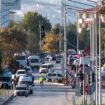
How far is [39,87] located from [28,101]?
52.3 feet

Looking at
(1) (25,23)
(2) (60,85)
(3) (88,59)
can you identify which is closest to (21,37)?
(2) (60,85)

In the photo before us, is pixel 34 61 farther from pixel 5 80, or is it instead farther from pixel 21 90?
pixel 21 90

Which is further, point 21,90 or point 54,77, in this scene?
point 54,77

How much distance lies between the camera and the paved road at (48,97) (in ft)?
174

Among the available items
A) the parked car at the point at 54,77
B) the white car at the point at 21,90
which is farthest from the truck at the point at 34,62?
the white car at the point at 21,90

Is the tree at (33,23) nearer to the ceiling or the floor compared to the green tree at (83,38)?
nearer to the ceiling

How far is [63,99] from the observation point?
56.1 meters

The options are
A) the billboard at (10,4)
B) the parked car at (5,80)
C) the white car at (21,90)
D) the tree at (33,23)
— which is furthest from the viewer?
the tree at (33,23)

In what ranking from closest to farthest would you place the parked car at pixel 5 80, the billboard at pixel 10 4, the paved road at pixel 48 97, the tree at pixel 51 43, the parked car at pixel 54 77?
the paved road at pixel 48 97 → the parked car at pixel 5 80 → the parked car at pixel 54 77 → the tree at pixel 51 43 → the billboard at pixel 10 4

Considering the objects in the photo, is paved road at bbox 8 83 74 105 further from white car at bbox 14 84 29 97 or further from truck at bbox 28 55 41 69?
truck at bbox 28 55 41 69

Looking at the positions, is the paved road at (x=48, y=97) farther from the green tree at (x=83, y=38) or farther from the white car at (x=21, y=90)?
the green tree at (x=83, y=38)

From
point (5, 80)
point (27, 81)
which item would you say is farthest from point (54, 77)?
point (27, 81)

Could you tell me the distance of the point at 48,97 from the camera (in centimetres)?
5881

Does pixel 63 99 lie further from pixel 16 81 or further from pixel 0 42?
pixel 0 42
